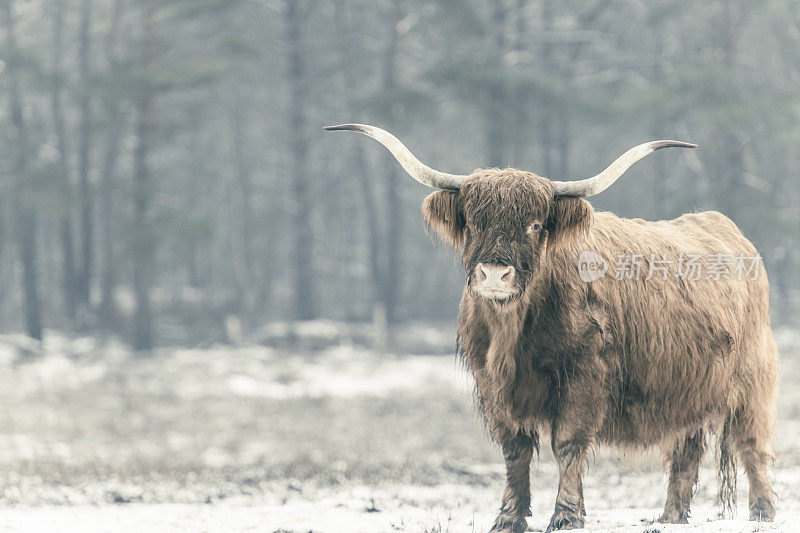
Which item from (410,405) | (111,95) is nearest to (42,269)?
(111,95)

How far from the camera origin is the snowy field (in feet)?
22.5

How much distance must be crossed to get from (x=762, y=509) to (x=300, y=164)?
22283 millimetres

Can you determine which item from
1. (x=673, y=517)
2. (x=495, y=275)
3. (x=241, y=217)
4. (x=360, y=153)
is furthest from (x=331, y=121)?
(x=495, y=275)

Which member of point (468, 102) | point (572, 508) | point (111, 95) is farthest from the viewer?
point (468, 102)

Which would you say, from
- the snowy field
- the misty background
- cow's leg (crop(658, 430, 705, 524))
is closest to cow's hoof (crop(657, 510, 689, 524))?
cow's leg (crop(658, 430, 705, 524))

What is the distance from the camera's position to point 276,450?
593 inches

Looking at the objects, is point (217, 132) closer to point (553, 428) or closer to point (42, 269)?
point (42, 269)

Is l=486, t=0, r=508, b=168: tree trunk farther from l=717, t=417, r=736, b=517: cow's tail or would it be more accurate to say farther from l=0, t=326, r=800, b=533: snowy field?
l=717, t=417, r=736, b=517: cow's tail

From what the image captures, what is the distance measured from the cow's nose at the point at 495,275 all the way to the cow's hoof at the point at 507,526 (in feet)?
5.06

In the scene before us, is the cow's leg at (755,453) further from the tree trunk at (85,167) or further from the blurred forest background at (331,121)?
the tree trunk at (85,167)

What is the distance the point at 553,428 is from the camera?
541 centimetres

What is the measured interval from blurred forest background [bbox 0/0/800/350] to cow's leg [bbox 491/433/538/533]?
17239mm

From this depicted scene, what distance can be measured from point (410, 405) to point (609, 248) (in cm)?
1320

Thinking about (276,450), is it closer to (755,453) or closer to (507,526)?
(755,453)
